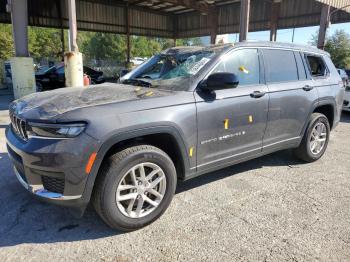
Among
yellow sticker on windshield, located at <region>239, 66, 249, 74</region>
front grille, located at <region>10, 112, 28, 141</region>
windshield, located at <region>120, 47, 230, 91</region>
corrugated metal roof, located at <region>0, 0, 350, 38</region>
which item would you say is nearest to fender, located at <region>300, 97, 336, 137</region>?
yellow sticker on windshield, located at <region>239, 66, 249, 74</region>

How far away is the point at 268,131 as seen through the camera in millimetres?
4051

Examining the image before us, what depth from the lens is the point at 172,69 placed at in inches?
150

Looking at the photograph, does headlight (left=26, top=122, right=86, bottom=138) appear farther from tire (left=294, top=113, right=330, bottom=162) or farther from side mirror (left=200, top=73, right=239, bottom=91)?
tire (left=294, top=113, right=330, bottom=162)

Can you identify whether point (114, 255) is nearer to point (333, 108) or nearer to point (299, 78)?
point (299, 78)

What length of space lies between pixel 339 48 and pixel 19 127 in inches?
1533

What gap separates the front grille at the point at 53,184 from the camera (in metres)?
2.63

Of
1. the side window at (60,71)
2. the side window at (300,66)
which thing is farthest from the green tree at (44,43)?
the side window at (300,66)

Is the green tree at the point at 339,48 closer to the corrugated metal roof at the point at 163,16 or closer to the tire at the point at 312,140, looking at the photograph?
the corrugated metal roof at the point at 163,16

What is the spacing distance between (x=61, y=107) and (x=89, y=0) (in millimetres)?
21656

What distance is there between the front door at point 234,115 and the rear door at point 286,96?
0.57 feet

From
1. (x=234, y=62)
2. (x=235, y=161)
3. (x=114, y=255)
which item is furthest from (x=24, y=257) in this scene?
(x=234, y=62)

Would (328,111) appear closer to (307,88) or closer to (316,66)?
(316,66)

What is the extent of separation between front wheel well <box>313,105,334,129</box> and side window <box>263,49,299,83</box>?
0.94 metres

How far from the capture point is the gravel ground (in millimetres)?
2668
